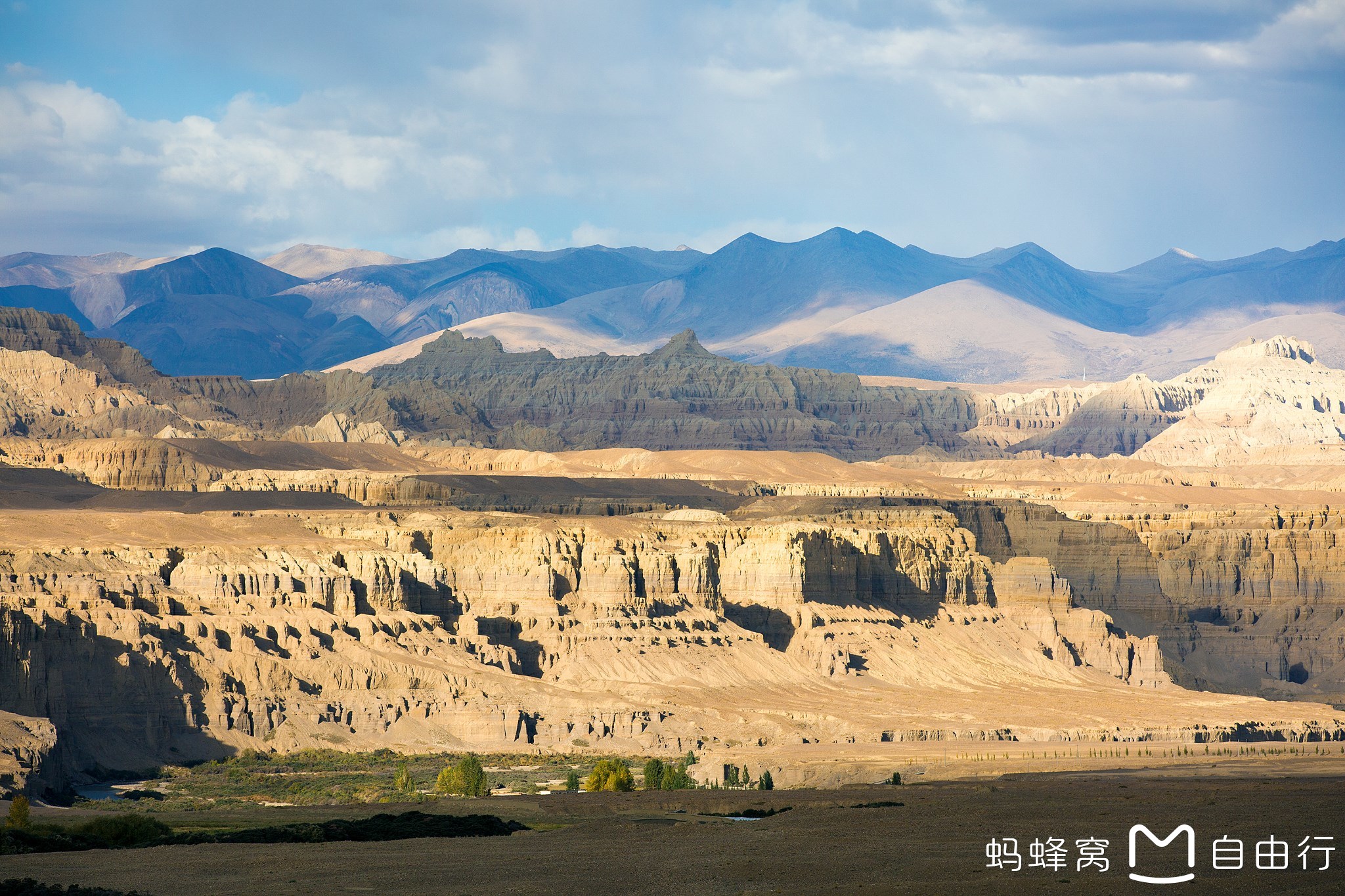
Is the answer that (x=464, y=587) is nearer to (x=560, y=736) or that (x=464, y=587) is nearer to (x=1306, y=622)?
(x=560, y=736)

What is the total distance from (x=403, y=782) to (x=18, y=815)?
810 inches

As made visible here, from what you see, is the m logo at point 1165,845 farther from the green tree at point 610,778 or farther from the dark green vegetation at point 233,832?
the green tree at point 610,778

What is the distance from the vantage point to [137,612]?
292 ft

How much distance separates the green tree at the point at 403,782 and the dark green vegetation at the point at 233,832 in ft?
48.5

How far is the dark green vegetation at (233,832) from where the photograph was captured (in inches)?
2084

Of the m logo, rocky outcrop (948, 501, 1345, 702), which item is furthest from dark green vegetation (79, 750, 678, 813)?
rocky outcrop (948, 501, 1345, 702)

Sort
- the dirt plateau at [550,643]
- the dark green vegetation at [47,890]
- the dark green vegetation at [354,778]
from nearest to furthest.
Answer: the dark green vegetation at [47,890] → the dark green vegetation at [354,778] → the dirt plateau at [550,643]

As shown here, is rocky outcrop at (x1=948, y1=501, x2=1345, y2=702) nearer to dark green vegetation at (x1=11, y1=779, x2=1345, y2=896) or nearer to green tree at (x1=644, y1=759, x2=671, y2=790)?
green tree at (x1=644, y1=759, x2=671, y2=790)

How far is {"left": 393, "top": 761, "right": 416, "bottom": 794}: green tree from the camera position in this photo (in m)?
73.4

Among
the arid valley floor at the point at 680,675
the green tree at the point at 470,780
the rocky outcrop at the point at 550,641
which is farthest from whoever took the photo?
the rocky outcrop at the point at 550,641

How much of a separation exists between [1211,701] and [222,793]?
58781mm

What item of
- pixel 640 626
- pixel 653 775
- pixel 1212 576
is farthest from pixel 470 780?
pixel 1212 576

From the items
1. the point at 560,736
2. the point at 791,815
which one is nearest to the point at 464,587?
the point at 560,736

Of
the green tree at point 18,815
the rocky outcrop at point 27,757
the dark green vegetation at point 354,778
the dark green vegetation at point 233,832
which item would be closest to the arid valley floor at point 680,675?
the rocky outcrop at point 27,757
